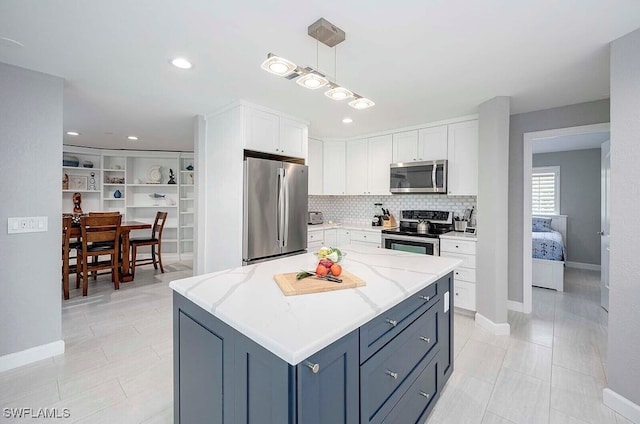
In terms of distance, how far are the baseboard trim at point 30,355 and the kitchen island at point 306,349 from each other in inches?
71.0

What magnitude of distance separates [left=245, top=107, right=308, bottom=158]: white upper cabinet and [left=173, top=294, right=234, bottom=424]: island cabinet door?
7.08 feet

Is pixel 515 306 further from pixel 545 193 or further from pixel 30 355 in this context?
pixel 30 355

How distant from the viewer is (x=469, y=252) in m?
3.34

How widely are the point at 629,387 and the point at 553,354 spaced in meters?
0.76

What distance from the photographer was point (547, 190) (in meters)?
6.22

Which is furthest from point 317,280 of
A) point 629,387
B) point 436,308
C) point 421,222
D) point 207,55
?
point 421,222

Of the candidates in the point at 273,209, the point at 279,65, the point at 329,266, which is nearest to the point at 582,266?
the point at 273,209

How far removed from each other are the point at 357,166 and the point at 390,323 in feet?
11.9

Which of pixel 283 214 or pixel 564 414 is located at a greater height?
pixel 283 214

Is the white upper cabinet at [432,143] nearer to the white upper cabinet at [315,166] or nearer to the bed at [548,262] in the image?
the white upper cabinet at [315,166]

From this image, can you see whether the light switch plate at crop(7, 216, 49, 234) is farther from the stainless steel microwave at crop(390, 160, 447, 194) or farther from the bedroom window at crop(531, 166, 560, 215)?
the bedroom window at crop(531, 166, 560, 215)

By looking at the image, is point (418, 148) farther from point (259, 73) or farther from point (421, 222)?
point (259, 73)

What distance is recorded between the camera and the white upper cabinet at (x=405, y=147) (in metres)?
4.08

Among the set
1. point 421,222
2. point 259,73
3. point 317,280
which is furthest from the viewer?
point 421,222
